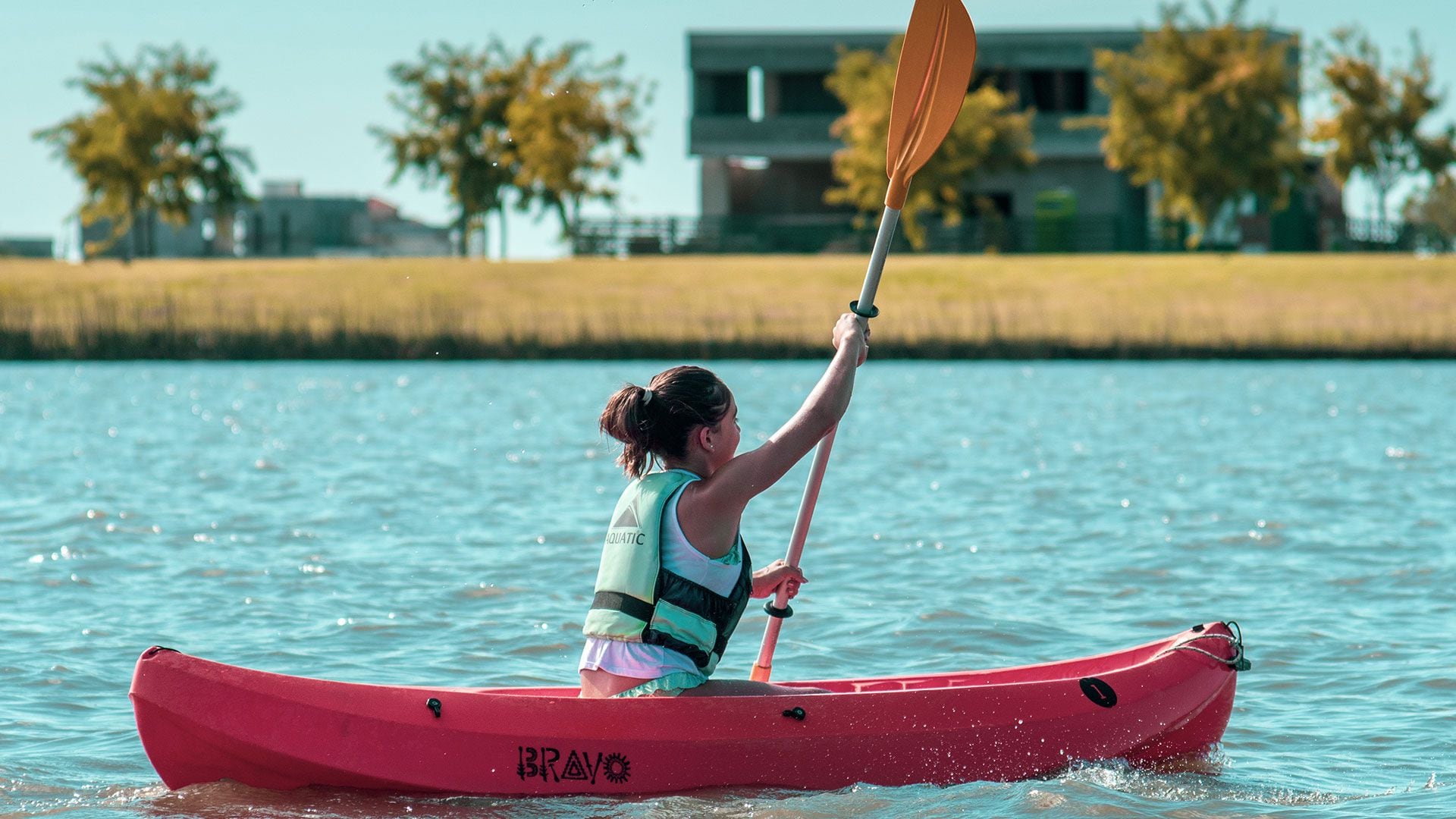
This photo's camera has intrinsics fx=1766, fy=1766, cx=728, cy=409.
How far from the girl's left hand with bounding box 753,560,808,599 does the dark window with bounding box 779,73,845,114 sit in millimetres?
51336

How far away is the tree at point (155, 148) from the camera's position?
172 feet

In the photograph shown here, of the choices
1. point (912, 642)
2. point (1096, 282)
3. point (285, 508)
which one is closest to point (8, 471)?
point (285, 508)

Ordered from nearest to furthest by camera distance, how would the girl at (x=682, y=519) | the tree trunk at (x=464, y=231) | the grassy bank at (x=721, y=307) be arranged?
the girl at (x=682, y=519), the grassy bank at (x=721, y=307), the tree trunk at (x=464, y=231)

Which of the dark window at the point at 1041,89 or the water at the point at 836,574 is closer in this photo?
Result: the water at the point at 836,574

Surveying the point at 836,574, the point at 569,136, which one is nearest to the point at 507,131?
the point at 569,136

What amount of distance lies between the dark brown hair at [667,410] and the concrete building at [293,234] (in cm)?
6029

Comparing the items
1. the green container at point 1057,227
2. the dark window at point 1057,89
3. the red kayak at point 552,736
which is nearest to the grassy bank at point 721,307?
the green container at point 1057,227

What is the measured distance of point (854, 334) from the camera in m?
5.05

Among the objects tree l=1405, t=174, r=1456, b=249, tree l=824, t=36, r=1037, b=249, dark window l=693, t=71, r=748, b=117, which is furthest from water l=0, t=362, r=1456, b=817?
tree l=1405, t=174, r=1456, b=249

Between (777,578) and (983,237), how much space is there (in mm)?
46117

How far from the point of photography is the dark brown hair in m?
4.80

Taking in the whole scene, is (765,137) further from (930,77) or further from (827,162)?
(930,77)

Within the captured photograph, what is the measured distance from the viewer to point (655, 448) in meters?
4.90

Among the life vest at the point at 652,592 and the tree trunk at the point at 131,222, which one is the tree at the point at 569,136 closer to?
the tree trunk at the point at 131,222
